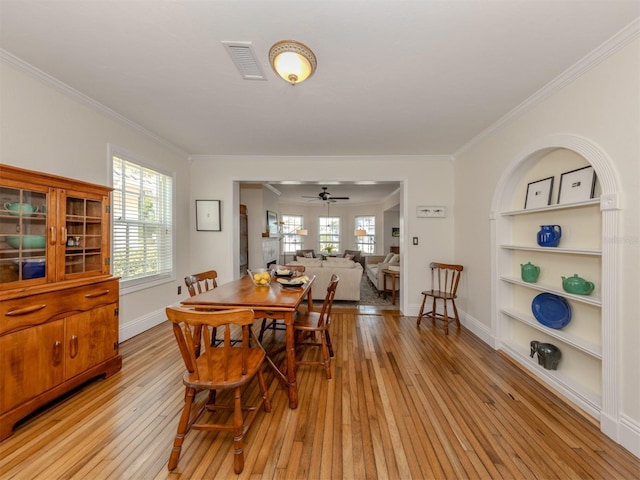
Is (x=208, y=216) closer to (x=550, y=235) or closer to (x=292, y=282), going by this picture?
(x=292, y=282)

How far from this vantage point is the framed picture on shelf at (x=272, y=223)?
7476mm

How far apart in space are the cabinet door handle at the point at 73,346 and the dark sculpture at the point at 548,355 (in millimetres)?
4073

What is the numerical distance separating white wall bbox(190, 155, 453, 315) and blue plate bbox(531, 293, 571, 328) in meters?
1.82

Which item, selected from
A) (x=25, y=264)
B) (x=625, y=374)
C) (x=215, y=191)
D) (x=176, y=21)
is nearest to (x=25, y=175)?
(x=25, y=264)

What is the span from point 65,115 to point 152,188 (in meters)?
1.28

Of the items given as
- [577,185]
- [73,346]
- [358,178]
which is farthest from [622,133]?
[73,346]

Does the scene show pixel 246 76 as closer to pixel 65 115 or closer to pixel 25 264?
pixel 65 115

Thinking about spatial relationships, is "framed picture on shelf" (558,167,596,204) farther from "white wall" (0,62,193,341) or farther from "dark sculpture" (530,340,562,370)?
"white wall" (0,62,193,341)

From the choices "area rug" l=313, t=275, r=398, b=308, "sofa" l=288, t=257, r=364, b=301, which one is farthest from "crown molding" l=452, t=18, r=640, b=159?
"area rug" l=313, t=275, r=398, b=308

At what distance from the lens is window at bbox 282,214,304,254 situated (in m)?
9.59

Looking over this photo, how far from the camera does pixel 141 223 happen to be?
3457 mm

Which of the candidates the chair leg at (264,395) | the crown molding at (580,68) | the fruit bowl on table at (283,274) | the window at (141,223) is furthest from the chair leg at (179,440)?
the crown molding at (580,68)

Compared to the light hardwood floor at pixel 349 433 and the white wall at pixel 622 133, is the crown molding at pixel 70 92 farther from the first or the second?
the white wall at pixel 622 133

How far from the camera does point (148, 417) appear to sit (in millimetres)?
1917
